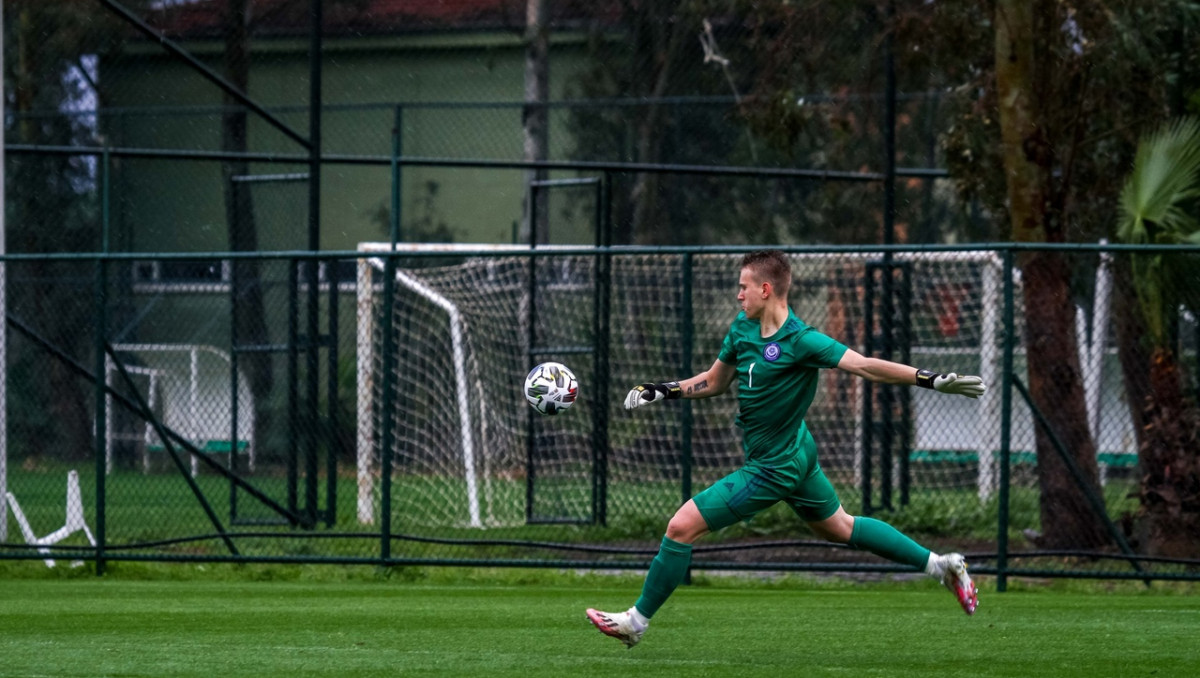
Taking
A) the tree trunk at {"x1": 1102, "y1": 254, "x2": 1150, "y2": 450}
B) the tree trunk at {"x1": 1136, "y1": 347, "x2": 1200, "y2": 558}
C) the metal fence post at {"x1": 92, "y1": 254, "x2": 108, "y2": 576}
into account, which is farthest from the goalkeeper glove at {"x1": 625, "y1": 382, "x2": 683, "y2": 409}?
the tree trunk at {"x1": 1102, "y1": 254, "x2": 1150, "y2": 450}

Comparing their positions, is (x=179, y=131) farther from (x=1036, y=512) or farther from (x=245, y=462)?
(x=1036, y=512)

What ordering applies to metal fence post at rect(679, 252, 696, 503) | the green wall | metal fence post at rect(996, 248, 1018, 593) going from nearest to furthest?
1. metal fence post at rect(996, 248, 1018, 593)
2. metal fence post at rect(679, 252, 696, 503)
3. the green wall

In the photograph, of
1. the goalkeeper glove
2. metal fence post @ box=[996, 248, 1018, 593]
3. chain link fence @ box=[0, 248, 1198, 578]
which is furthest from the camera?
chain link fence @ box=[0, 248, 1198, 578]

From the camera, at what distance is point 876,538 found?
7.66 metres

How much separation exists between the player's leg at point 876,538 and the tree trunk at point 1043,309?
5.09m

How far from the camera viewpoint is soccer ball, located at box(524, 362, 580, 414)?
313 inches

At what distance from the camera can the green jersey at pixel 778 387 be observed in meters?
7.48

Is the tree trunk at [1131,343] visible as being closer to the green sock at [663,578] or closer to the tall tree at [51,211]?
the green sock at [663,578]

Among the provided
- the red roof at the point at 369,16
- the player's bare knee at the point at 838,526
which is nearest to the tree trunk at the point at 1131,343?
the player's bare knee at the point at 838,526

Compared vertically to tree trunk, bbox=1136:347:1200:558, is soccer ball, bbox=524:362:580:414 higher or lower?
higher

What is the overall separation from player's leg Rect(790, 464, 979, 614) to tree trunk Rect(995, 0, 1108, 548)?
16.7 ft

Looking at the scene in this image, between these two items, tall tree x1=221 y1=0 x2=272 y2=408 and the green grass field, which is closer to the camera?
the green grass field

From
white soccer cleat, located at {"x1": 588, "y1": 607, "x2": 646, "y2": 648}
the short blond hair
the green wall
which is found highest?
the green wall

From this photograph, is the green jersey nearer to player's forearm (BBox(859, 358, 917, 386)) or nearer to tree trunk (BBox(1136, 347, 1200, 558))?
player's forearm (BBox(859, 358, 917, 386))
